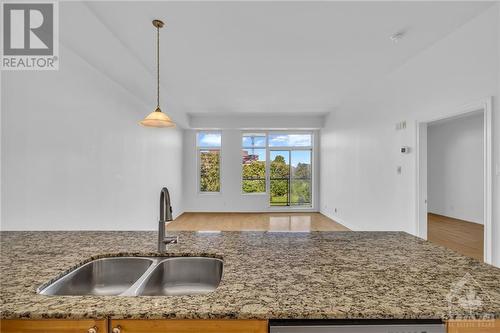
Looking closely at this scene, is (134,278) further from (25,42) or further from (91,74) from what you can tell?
(91,74)

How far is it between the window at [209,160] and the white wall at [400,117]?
3654mm

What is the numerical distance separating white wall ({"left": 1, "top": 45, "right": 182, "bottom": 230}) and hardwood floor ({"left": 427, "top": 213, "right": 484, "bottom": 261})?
536 centimetres

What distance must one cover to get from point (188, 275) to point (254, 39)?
2782 millimetres

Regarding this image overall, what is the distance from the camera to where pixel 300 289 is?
3.04 feet

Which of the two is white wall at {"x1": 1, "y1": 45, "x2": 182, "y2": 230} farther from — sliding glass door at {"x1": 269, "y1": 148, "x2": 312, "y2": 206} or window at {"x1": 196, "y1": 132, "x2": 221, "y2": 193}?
sliding glass door at {"x1": 269, "y1": 148, "x2": 312, "y2": 206}

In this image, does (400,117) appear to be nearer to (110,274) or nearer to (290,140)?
(110,274)

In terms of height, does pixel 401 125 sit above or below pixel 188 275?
above

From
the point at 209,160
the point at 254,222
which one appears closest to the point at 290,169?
the point at 254,222

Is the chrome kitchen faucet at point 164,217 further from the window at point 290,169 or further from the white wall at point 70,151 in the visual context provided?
the window at point 290,169

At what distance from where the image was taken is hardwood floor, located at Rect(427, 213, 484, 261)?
384 cm

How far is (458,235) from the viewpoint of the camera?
475 centimetres

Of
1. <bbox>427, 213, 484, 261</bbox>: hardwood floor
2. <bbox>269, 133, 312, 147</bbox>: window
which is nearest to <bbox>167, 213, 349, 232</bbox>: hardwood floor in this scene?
<bbox>427, 213, 484, 261</bbox>: hardwood floor

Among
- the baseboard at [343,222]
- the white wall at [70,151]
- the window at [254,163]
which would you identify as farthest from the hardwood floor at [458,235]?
the white wall at [70,151]

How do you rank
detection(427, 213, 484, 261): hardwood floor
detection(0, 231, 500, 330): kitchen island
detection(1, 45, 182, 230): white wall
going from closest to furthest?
detection(0, 231, 500, 330): kitchen island
detection(1, 45, 182, 230): white wall
detection(427, 213, 484, 261): hardwood floor
